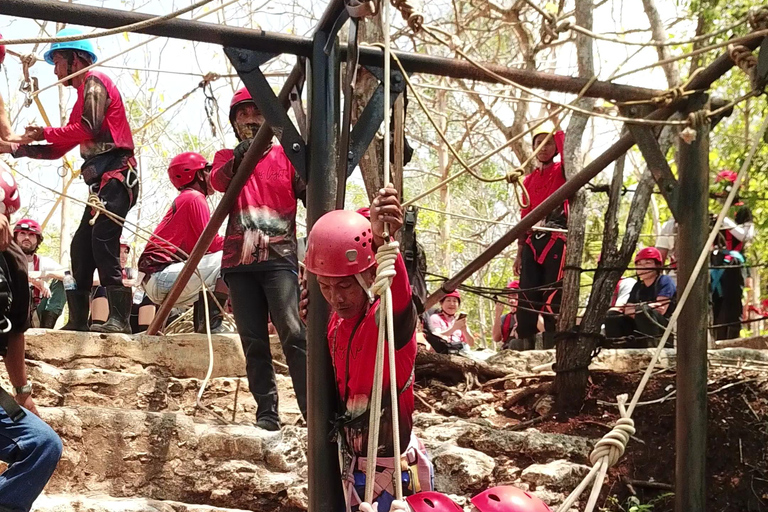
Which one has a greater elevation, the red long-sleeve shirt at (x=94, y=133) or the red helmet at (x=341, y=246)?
the red long-sleeve shirt at (x=94, y=133)

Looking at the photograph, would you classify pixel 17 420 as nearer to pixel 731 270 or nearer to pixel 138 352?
pixel 138 352

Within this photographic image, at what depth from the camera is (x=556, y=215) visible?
7508 millimetres

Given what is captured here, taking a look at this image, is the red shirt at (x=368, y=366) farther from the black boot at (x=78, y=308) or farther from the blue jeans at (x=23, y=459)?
the black boot at (x=78, y=308)

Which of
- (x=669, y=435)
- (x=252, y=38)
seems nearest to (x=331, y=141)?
(x=252, y=38)

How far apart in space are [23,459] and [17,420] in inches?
6.4

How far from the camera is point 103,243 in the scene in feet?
21.3

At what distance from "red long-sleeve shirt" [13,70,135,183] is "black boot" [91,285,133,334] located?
2.88 ft

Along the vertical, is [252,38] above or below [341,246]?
above

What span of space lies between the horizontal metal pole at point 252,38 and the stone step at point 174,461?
7.30 ft

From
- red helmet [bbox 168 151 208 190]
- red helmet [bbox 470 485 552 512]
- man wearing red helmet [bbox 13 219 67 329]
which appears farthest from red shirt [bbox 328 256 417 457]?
man wearing red helmet [bbox 13 219 67 329]

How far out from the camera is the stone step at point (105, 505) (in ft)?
14.6

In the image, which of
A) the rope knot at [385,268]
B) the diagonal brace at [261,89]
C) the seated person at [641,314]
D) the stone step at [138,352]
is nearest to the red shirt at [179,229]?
the stone step at [138,352]

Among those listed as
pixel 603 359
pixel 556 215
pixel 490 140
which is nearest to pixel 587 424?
pixel 603 359

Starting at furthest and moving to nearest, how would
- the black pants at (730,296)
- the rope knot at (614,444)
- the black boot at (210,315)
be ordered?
the black pants at (730,296) < the black boot at (210,315) < the rope knot at (614,444)
